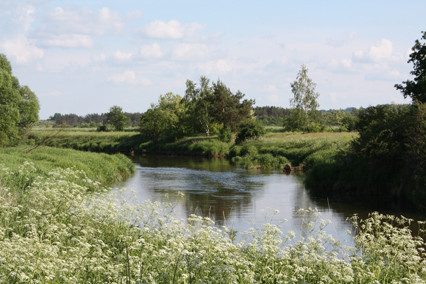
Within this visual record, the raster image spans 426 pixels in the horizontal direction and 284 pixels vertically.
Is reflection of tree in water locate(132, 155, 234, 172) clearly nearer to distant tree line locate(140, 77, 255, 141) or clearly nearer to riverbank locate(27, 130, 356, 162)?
riverbank locate(27, 130, 356, 162)

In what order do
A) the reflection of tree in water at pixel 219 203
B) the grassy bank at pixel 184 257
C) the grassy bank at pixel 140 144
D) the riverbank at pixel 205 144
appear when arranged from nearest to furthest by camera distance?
the grassy bank at pixel 184 257 < the reflection of tree in water at pixel 219 203 < the riverbank at pixel 205 144 < the grassy bank at pixel 140 144

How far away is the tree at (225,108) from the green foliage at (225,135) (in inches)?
83.9

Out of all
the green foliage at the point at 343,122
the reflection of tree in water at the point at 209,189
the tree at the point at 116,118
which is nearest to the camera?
the reflection of tree in water at the point at 209,189

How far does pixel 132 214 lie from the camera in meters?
8.46

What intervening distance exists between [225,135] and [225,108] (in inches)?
202

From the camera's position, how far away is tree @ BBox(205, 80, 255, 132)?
55.5 meters

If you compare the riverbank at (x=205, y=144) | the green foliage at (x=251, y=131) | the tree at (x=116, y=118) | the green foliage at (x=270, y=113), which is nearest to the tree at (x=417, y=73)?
the riverbank at (x=205, y=144)

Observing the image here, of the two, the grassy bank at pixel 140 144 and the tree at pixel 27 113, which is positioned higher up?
the tree at pixel 27 113

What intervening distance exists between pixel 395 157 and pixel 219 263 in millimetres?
14447

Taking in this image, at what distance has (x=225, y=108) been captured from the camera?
184 feet

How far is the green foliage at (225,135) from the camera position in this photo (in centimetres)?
5200

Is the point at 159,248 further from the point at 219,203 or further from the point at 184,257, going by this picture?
the point at 219,203

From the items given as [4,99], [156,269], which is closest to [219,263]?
[156,269]

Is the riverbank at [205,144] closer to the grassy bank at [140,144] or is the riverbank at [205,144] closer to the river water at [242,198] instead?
the grassy bank at [140,144]
